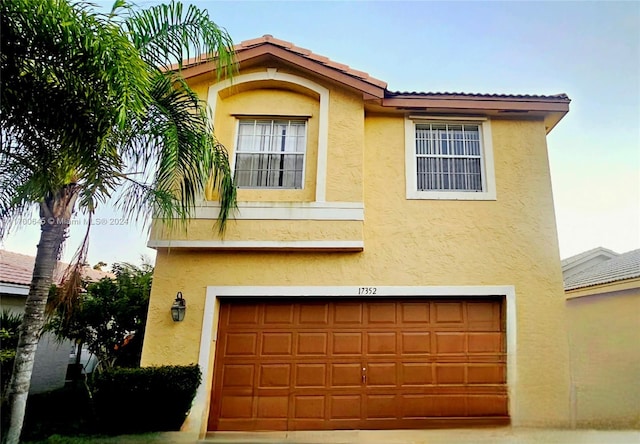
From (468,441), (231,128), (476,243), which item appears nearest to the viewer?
(468,441)

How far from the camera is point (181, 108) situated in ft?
24.9

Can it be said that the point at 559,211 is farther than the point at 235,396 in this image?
Yes

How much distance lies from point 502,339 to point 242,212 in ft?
21.2

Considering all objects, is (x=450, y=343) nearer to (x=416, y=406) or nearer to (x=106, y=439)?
(x=416, y=406)

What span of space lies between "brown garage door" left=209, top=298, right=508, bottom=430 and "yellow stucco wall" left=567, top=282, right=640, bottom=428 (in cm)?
182

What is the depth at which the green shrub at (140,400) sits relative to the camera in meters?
7.21

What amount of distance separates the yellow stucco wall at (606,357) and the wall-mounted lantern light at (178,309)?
8.60 m

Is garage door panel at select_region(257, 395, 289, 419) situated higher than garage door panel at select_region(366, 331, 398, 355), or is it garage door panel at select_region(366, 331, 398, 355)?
garage door panel at select_region(366, 331, 398, 355)

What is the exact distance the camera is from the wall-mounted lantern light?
811cm

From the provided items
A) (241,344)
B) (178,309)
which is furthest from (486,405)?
(178,309)

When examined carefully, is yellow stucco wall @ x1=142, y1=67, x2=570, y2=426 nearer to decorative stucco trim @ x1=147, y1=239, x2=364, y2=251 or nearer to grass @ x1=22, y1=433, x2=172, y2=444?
decorative stucco trim @ x1=147, y1=239, x2=364, y2=251

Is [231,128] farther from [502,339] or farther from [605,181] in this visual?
[605,181]

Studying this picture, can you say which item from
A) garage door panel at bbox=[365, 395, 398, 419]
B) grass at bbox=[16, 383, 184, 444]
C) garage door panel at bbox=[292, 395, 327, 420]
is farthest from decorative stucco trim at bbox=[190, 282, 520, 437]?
garage door panel at bbox=[365, 395, 398, 419]

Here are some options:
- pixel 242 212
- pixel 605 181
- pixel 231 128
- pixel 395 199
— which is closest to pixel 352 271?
pixel 395 199
